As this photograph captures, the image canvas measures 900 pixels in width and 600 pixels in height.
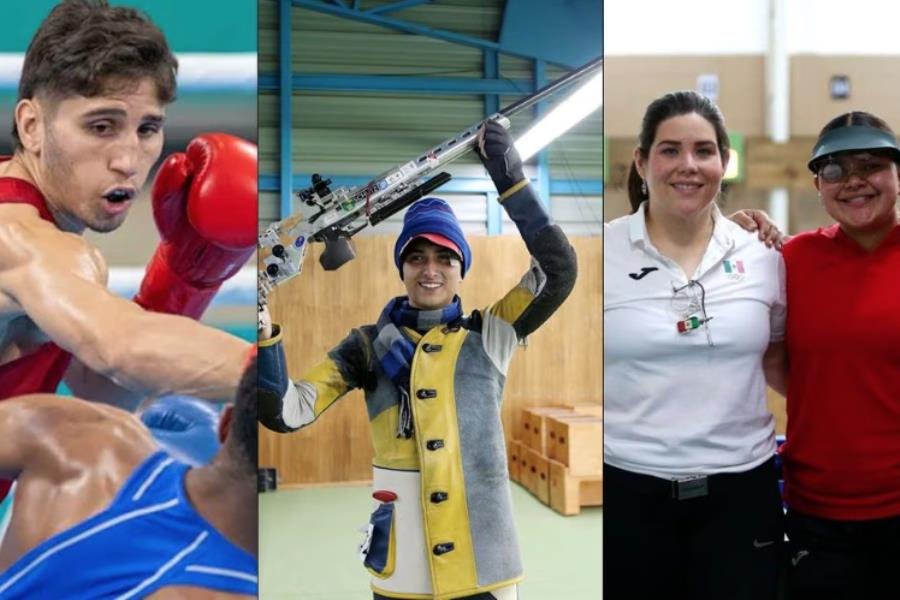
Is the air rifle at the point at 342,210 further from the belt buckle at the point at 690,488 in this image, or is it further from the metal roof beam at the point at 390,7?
the belt buckle at the point at 690,488

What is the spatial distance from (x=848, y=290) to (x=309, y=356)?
1288 millimetres

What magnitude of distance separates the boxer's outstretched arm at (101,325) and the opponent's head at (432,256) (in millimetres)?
395

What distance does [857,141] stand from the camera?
232 centimetres

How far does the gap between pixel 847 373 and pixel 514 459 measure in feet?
2.71

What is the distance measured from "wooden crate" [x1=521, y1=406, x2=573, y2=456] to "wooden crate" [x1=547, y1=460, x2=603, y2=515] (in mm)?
54

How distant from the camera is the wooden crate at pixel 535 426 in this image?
2.21 meters

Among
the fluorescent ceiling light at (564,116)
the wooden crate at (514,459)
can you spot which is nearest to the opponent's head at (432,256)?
the fluorescent ceiling light at (564,116)

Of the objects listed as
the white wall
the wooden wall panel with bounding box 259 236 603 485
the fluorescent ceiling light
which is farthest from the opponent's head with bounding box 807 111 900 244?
the wooden wall panel with bounding box 259 236 603 485

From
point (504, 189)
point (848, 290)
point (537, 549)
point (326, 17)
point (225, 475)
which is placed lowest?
point (537, 549)

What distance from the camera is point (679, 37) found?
2.58m

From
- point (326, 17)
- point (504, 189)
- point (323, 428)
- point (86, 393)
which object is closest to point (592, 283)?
point (504, 189)

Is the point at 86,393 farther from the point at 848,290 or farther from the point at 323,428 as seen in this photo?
the point at 848,290

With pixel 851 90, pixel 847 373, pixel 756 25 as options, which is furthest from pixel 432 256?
pixel 851 90

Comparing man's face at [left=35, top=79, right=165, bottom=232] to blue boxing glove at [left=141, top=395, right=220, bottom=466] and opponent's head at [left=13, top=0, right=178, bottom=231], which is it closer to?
opponent's head at [left=13, top=0, right=178, bottom=231]
